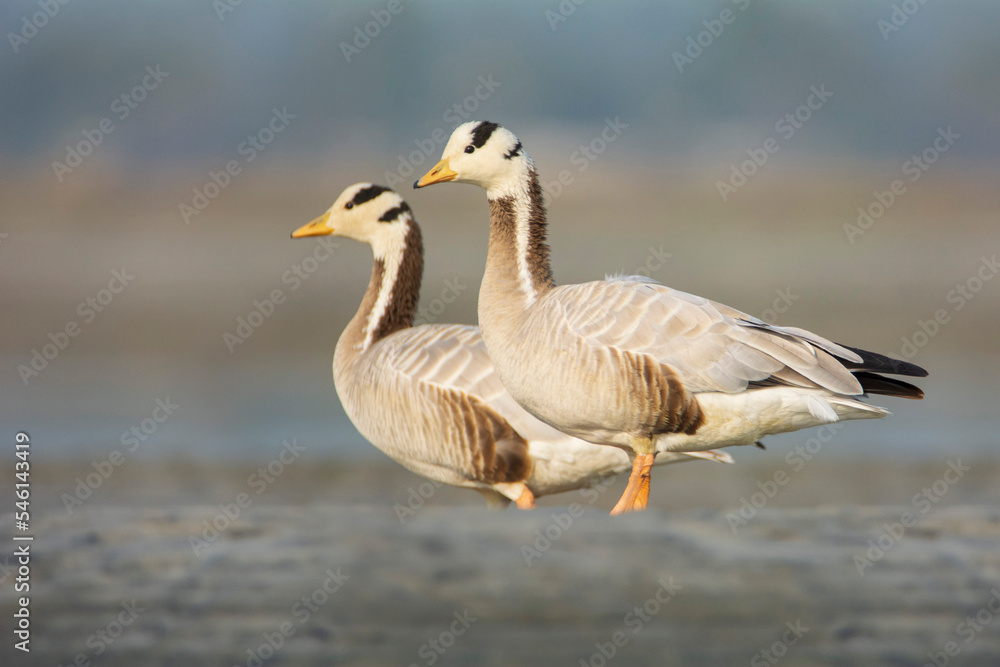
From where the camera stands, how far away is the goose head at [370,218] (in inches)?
313

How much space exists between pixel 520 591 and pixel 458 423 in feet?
8.45

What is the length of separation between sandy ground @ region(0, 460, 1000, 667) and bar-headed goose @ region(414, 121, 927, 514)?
51 centimetres

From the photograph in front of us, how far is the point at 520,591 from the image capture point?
13.1ft

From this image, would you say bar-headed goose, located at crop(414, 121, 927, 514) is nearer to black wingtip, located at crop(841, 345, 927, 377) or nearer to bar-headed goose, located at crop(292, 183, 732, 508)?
black wingtip, located at crop(841, 345, 927, 377)

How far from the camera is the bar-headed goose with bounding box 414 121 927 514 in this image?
17.0 ft

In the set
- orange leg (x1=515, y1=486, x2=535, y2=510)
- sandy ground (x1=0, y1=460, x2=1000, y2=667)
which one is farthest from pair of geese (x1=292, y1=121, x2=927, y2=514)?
sandy ground (x1=0, y1=460, x2=1000, y2=667)

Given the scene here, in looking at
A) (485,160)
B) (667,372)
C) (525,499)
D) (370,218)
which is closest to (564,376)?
(667,372)

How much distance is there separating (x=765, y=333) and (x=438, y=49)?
1782 inches

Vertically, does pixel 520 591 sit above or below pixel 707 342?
below

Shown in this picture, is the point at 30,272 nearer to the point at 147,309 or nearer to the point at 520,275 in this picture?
the point at 147,309

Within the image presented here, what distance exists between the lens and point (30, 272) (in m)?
19.2

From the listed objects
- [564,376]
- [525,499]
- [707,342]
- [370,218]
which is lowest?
[525,499]

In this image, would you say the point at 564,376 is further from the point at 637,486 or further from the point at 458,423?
the point at 458,423

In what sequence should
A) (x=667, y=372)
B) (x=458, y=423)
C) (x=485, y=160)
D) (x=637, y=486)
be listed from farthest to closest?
1. (x=458, y=423)
2. (x=485, y=160)
3. (x=637, y=486)
4. (x=667, y=372)
